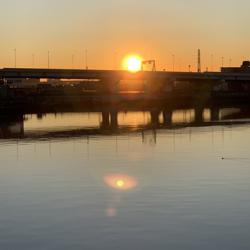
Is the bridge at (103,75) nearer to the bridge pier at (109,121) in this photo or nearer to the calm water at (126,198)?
the bridge pier at (109,121)

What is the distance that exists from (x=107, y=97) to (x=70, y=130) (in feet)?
260

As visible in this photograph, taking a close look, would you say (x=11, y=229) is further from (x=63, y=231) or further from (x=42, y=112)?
(x=42, y=112)

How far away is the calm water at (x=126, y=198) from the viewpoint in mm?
19094

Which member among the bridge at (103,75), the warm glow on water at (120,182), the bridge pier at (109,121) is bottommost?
the bridge pier at (109,121)

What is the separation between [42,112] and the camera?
12950cm

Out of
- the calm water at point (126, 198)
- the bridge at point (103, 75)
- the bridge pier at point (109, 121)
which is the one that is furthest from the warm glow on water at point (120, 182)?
the bridge at point (103, 75)

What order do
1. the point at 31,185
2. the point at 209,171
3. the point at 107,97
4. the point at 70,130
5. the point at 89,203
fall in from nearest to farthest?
the point at 89,203 → the point at 31,185 → the point at 209,171 → the point at 70,130 → the point at 107,97

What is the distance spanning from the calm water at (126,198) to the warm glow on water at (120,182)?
0.16 feet

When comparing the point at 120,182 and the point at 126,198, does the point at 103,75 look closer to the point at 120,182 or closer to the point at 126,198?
the point at 120,182

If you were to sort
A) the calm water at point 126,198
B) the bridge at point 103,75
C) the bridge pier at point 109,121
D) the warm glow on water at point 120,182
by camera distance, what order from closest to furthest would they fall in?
the calm water at point 126,198
the warm glow on water at point 120,182
the bridge pier at point 109,121
the bridge at point 103,75

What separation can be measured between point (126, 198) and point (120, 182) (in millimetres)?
5073

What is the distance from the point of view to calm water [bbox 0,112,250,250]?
1909cm

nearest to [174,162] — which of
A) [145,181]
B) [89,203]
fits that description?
[145,181]

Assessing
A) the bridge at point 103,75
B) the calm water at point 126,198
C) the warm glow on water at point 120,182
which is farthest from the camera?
the bridge at point 103,75
